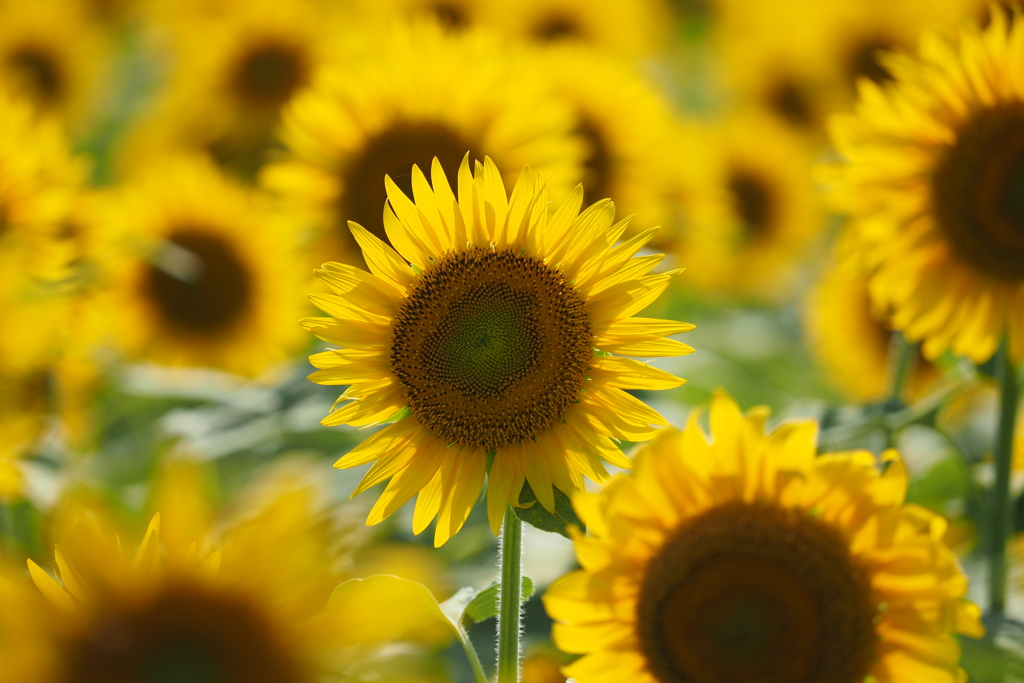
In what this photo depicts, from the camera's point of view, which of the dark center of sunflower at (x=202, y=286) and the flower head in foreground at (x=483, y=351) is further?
the dark center of sunflower at (x=202, y=286)

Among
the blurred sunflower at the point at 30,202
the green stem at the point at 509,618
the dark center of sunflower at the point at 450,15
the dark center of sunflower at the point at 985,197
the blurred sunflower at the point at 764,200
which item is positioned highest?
the dark center of sunflower at the point at 450,15

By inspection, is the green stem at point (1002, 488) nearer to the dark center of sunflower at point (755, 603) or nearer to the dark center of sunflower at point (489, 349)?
the dark center of sunflower at point (755, 603)

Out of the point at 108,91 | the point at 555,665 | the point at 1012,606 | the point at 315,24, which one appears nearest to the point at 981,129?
the point at 1012,606

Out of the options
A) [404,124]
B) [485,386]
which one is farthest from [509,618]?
[404,124]

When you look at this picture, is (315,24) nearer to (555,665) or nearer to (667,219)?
(667,219)

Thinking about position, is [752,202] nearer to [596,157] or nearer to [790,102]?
[790,102]

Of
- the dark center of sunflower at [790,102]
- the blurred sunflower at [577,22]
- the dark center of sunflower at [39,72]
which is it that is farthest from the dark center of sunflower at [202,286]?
the dark center of sunflower at [790,102]
